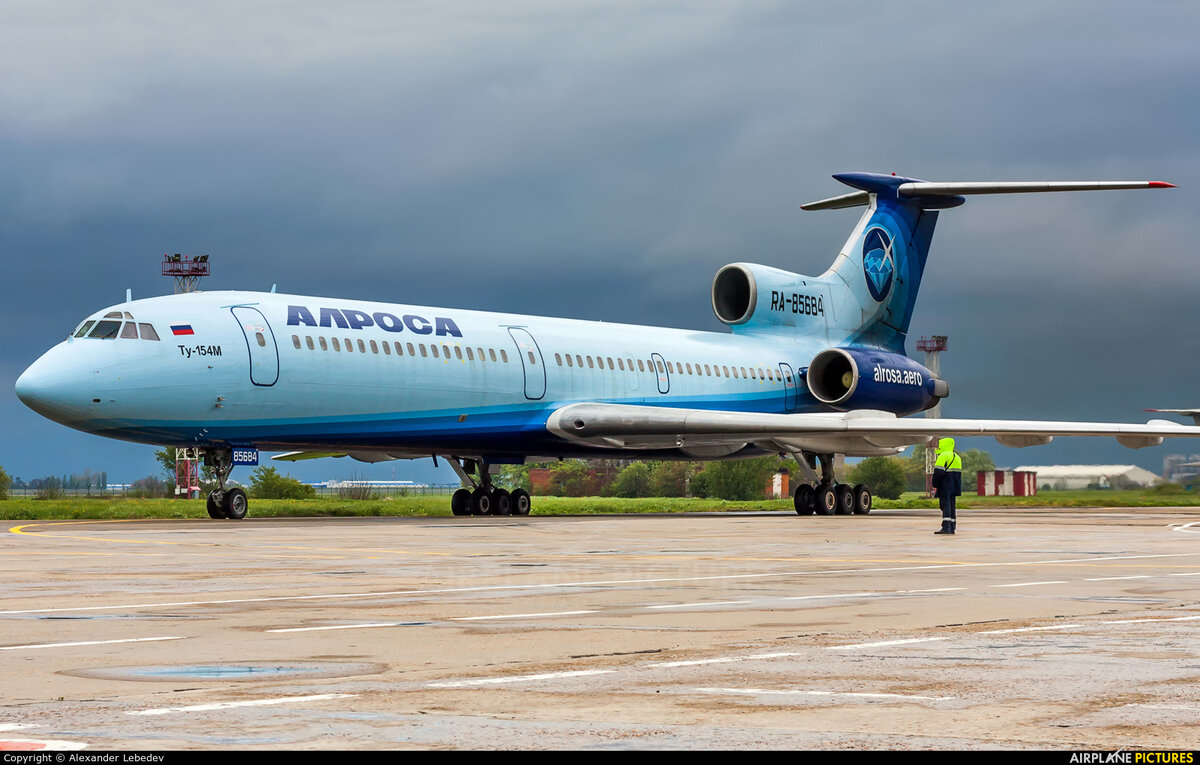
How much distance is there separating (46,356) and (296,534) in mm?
6953

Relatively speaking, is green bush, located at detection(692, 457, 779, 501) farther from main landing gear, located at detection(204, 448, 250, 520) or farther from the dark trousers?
the dark trousers

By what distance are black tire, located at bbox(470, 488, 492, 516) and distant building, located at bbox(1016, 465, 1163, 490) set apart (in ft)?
67.2

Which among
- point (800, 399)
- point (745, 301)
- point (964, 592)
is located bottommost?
point (964, 592)

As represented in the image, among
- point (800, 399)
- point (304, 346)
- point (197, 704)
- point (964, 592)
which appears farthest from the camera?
point (800, 399)

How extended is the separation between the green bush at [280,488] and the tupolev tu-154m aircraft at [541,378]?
1603cm

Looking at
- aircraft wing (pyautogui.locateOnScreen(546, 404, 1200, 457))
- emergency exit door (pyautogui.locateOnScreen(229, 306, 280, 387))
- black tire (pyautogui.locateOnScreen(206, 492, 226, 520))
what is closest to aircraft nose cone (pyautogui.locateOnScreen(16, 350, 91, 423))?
emergency exit door (pyautogui.locateOnScreen(229, 306, 280, 387))

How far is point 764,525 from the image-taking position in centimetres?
2652

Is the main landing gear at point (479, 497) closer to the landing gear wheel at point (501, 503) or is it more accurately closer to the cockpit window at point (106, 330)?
the landing gear wheel at point (501, 503)

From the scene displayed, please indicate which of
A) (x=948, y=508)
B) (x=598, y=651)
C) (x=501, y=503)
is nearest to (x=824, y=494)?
(x=501, y=503)

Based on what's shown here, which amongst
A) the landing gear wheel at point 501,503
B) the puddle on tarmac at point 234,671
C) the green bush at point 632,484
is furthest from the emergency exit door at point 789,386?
the green bush at point 632,484

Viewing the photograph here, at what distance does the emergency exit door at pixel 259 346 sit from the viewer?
2605 centimetres

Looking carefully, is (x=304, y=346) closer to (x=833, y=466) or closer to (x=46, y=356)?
(x=46, y=356)

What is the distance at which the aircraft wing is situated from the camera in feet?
105

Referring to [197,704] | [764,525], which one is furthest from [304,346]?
[197,704]
